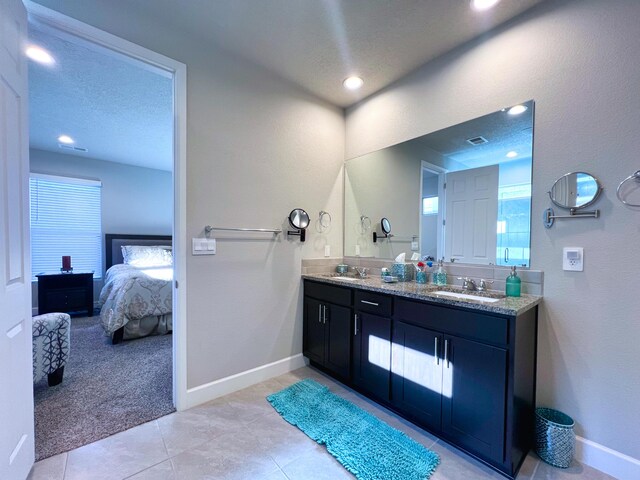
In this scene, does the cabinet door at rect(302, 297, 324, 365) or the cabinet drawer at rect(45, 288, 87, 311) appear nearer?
the cabinet door at rect(302, 297, 324, 365)

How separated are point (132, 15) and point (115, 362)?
2.96m

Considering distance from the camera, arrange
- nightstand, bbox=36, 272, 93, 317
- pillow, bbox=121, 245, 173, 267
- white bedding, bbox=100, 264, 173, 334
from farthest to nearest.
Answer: pillow, bbox=121, 245, 173, 267 < nightstand, bbox=36, 272, 93, 317 < white bedding, bbox=100, 264, 173, 334

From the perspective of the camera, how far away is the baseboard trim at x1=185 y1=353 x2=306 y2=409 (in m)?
2.10

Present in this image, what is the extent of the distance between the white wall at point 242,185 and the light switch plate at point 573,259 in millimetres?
1872

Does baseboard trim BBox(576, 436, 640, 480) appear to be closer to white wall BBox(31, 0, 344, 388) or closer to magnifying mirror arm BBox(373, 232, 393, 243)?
magnifying mirror arm BBox(373, 232, 393, 243)

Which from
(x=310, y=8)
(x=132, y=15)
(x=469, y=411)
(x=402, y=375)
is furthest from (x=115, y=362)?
(x=310, y=8)

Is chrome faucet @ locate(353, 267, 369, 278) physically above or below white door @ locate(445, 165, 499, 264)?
below

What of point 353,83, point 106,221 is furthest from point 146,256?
point 353,83

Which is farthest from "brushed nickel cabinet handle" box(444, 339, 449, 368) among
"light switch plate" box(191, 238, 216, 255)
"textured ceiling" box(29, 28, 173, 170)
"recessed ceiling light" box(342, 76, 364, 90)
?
"textured ceiling" box(29, 28, 173, 170)

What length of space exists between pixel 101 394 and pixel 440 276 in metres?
2.83

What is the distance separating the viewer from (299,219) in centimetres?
263

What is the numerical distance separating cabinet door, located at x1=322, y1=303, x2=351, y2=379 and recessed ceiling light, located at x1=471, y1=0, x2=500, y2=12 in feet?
7.23

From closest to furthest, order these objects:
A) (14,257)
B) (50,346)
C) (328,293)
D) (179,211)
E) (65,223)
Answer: (14,257), (179,211), (50,346), (328,293), (65,223)

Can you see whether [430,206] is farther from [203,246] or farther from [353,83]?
[203,246]
